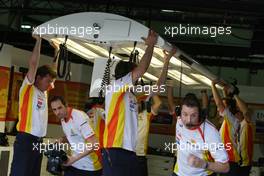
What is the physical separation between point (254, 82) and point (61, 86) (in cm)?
503

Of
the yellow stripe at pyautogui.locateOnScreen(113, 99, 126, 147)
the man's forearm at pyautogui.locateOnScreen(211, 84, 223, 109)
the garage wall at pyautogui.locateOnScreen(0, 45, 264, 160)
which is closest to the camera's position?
the yellow stripe at pyautogui.locateOnScreen(113, 99, 126, 147)

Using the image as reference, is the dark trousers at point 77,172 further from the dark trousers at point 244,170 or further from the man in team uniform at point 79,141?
the dark trousers at point 244,170

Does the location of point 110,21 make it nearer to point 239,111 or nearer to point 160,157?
point 239,111

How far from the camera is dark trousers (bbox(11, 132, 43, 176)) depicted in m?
4.45

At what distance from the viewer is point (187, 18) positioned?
8906 mm

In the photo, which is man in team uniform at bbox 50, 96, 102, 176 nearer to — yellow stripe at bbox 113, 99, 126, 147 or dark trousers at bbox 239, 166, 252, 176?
yellow stripe at bbox 113, 99, 126, 147

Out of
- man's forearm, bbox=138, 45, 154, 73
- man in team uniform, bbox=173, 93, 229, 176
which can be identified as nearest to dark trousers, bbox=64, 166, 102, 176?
man in team uniform, bbox=173, 93, 229, 176

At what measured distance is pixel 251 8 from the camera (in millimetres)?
5766

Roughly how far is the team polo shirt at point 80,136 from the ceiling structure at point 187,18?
6.31 feet

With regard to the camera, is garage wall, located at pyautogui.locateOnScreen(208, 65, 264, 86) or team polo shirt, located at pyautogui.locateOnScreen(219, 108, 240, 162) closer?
team polo shirt, located at pyautogui.locateOnScreen(219, 108, 240, 162)

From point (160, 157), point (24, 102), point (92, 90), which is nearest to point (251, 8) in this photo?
point (92, 90)

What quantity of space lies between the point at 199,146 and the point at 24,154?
175cm

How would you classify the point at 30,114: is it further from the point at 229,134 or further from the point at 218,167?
the point at 229,134

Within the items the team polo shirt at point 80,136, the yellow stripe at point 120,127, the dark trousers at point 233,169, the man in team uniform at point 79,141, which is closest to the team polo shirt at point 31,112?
the man in team uniform at point 79,141
